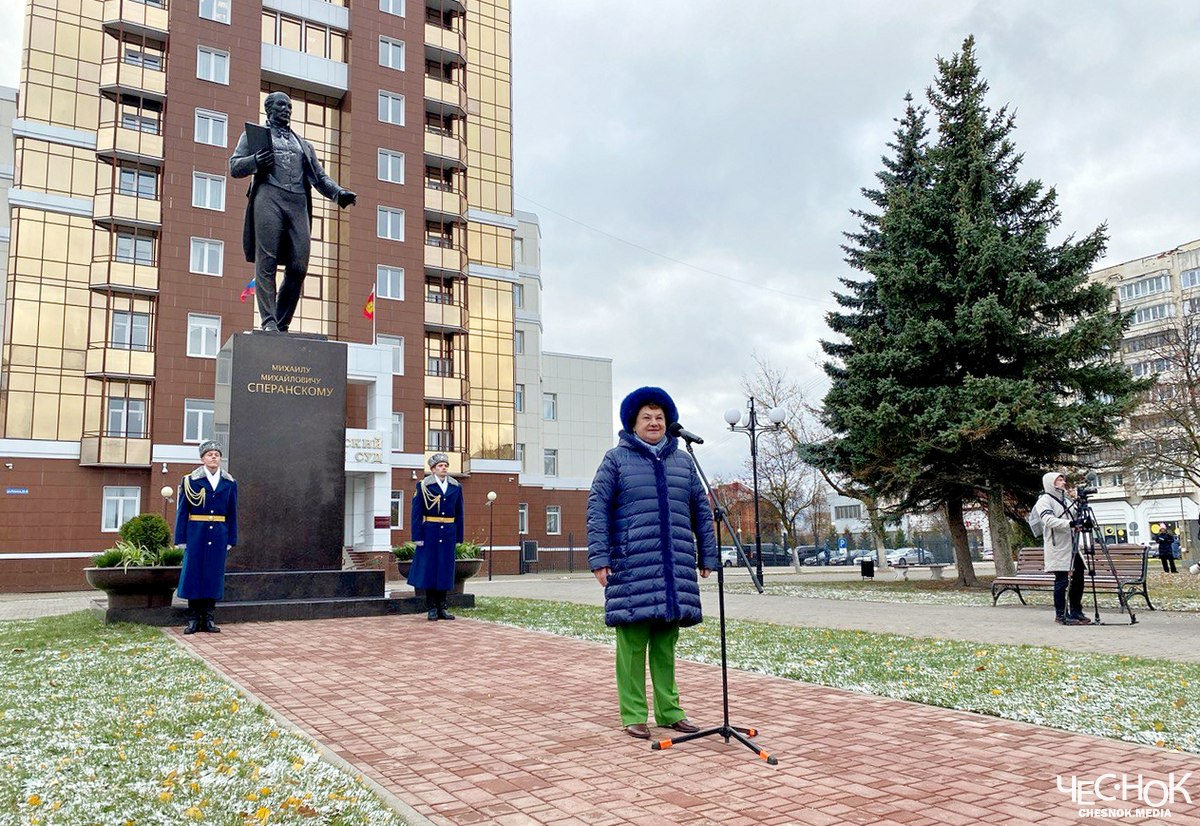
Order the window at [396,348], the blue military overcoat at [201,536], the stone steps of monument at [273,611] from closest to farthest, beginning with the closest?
the blue military overcoat at [201,536] → the stone steps of monument at [273,611] → the window at [396,348]

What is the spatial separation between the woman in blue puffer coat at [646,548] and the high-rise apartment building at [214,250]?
99.6 ft

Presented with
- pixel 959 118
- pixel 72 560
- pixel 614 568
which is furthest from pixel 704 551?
pixel 72 560

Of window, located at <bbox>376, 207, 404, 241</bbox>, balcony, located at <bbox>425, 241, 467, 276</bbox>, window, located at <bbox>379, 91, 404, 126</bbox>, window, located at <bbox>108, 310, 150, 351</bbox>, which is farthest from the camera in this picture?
balcony, located at <bbox>425, 241, 467, 276</bbox>

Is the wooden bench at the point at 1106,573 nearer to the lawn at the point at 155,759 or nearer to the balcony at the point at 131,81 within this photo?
the lawn at the point at 155,759

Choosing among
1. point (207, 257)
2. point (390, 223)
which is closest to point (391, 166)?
point (390, 223)

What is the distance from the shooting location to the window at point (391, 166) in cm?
3878

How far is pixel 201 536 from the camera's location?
10.5 metres

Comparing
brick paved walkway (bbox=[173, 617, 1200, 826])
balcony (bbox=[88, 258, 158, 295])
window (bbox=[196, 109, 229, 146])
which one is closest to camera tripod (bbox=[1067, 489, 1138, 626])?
brick paved walkway (bbox=[173, 617, 1200, 826])

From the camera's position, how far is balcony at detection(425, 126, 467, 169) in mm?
40219

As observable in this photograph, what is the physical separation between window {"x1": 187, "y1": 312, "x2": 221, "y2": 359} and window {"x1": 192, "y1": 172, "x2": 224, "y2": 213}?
170 inches

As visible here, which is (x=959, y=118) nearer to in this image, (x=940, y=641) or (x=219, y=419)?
(x=940, y=641)

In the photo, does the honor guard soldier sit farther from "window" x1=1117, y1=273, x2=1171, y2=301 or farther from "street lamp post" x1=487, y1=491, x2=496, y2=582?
"window" x1=1117, y1=273, x2=1171, y2=301

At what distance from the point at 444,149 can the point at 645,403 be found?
3777cm

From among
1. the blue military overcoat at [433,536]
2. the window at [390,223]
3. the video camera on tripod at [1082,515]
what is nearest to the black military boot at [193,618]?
the blue military overcoat at [433,536]
